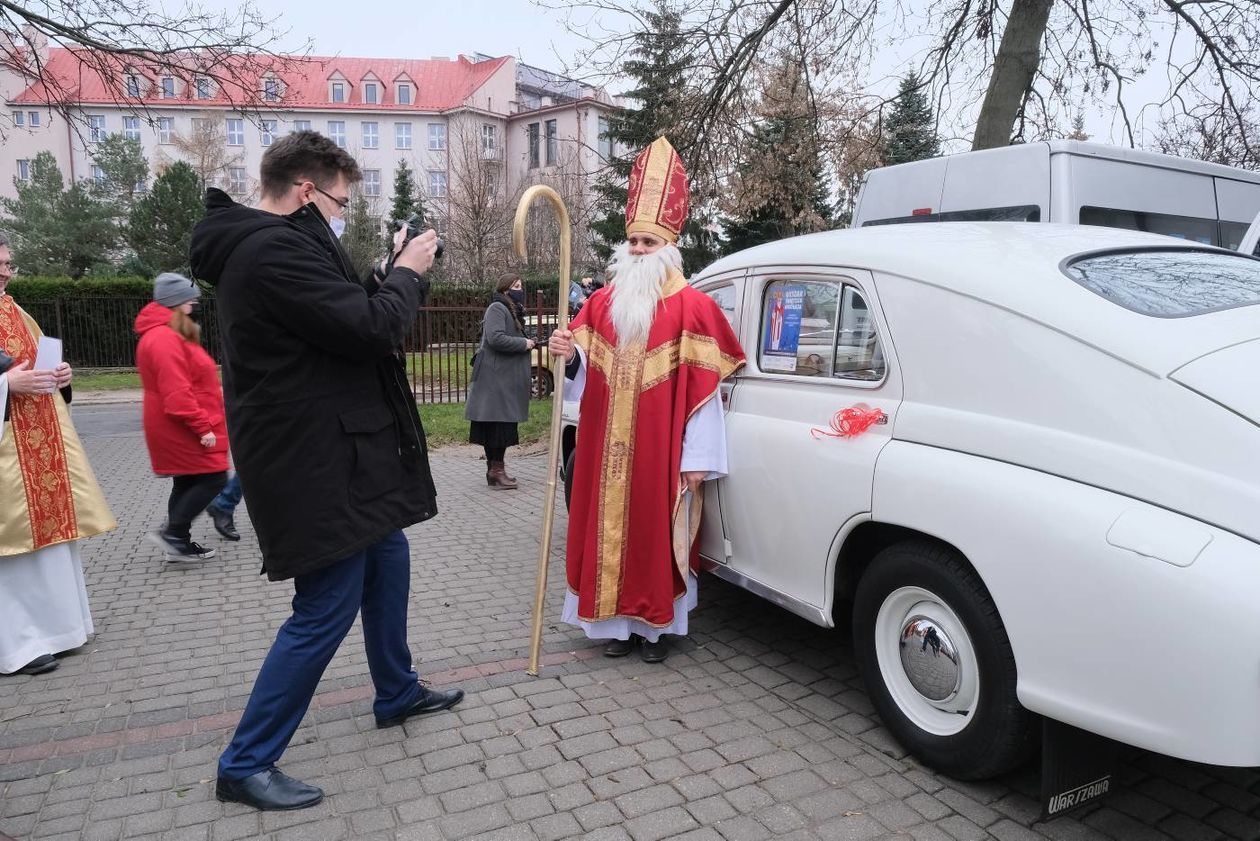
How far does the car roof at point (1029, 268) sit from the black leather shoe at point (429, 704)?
2461mm

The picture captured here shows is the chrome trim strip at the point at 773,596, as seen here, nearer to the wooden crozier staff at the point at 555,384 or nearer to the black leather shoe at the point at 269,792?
the wooden crozier staff at the point at 555,384

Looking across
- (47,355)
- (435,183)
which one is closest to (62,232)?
(435,183)

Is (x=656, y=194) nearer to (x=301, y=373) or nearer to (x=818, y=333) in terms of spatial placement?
(x=818, y=333)

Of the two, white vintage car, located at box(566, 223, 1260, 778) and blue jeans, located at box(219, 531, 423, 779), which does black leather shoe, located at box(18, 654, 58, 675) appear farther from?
white vintage car, located at box(566, 223, 1260, 778)

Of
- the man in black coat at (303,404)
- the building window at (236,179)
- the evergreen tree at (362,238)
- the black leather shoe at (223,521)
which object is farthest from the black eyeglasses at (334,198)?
Result: the building window at (236,179)

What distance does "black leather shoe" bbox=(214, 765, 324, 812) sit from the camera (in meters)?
2.86

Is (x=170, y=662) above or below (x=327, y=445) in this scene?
below

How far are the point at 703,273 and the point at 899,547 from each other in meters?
2.20

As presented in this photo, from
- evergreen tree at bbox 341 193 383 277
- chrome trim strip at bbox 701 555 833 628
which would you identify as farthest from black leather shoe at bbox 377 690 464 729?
evergreen tree at bbox 341 193 383 277

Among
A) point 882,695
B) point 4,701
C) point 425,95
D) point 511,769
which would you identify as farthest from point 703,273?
point 425,95

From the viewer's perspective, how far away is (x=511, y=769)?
314cm

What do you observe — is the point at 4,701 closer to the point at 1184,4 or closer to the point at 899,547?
the point at 899,547

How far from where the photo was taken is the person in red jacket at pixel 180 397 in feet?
17.9

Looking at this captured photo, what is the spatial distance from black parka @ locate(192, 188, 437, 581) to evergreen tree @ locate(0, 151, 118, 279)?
117 feet
